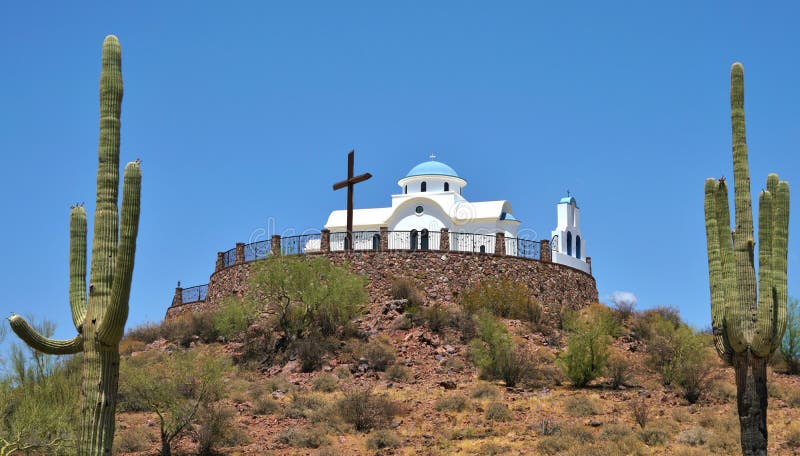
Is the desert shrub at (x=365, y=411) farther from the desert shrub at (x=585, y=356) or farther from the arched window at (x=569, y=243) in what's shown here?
the arched window at (x=569, y=243)

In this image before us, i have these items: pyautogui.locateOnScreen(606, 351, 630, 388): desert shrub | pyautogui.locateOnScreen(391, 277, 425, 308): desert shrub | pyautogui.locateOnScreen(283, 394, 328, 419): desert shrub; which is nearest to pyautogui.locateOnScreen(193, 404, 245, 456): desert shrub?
pyautogui.locateOnScreen(283, 394, 328, 419): desert shrub

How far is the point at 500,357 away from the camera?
32625mm

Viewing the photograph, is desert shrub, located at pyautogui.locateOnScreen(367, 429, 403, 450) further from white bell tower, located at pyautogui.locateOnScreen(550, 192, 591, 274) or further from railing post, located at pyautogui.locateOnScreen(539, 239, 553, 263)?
white bell tower, located at pyautogui.locateOnScreen(550, 192, 591, 274)

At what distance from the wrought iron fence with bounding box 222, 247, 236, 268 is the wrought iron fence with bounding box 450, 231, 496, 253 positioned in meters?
9.65

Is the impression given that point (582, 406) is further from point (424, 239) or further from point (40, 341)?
point (424, 239)

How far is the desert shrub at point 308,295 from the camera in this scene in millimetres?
37625

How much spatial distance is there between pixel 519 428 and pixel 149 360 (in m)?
14.3

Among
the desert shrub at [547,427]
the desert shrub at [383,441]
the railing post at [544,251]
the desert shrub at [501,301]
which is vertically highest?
the railing post at [544,251]

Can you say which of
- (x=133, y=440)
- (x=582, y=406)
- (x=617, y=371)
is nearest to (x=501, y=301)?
(x=617, y=371)

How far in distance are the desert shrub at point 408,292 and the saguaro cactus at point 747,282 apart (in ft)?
65.9

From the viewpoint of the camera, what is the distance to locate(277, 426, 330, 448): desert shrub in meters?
26.4

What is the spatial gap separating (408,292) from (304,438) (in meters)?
13.9

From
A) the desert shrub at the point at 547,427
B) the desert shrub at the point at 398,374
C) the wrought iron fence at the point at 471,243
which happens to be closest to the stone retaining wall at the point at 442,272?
the wrought iron fence at the point at 471,243

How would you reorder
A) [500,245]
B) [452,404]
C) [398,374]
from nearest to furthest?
[452,404], [398,374], [500,245]
